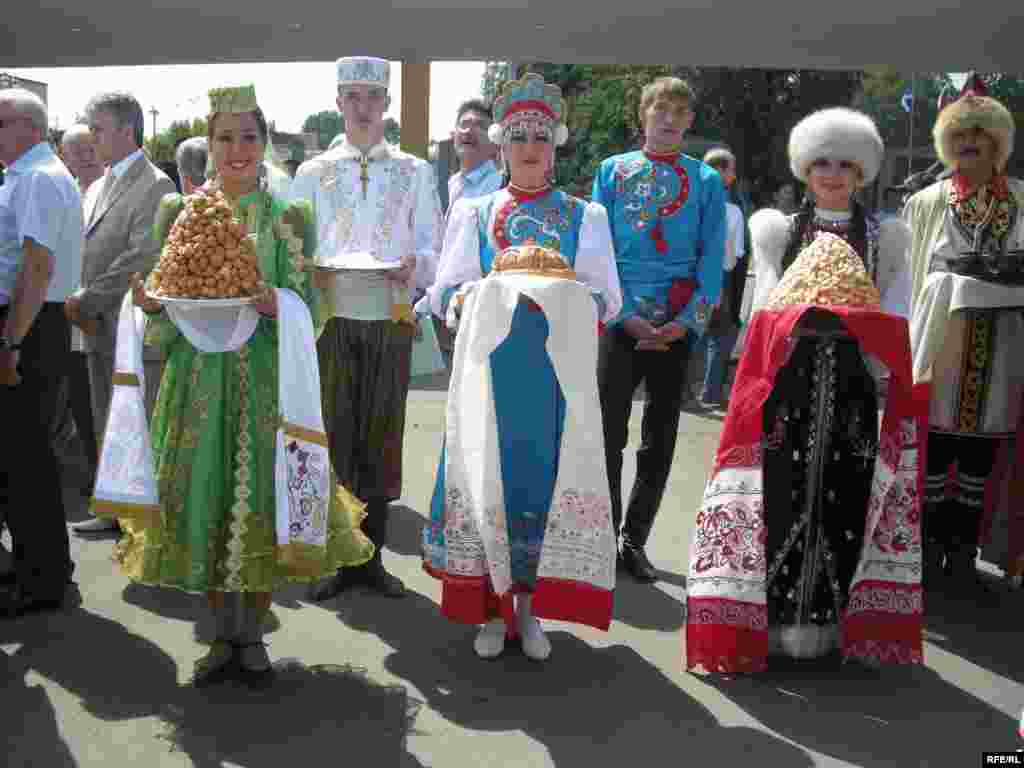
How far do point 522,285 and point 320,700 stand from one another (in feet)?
5.22

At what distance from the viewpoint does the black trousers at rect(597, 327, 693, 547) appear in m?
5.27

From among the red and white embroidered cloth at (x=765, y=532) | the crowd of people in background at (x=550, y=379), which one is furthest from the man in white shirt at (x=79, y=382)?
the red and white embroidered cloth at (x=765, y=532)

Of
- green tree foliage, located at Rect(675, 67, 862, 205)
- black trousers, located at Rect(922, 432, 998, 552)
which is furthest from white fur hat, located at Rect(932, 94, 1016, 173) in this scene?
green tree foliage, located at Rect(675, 67, 862, 205)

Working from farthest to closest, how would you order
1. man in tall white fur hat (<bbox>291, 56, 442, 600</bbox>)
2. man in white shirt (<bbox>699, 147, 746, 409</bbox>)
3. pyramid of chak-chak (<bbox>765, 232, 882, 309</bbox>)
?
Result: man in white shirt (<bbox>699, 147, 746, 409</bbox>)
man in tall white fur hat (<bbox>291, 56, 442, 600</bbox>)
pyramid of chak-chak (<bbox>765, 232, 882, 309</bbox>)

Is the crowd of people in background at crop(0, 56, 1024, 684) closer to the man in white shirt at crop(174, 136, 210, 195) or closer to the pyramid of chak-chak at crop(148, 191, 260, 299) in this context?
the pyramid of chak-chak at crop(148, 191, 260, 299)

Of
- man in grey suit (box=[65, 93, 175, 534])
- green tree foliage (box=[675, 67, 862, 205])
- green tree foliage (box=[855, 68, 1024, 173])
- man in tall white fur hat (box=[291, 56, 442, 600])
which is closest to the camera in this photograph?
man in tall white fur hat (box=[291, 56, 442, 600])

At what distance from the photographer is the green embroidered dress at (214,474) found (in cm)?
374

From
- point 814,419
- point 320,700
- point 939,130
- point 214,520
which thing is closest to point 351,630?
point 320,700

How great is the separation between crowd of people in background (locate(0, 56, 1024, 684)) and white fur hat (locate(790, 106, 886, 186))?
0.01 m

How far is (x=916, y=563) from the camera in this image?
13.4 feet

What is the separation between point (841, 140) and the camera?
4.31m

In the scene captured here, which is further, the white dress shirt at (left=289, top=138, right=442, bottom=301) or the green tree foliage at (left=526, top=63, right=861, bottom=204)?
the green tree foliage at (left=526, top=63, right=861, bottom=204)

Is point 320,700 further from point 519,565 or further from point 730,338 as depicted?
point 730,338

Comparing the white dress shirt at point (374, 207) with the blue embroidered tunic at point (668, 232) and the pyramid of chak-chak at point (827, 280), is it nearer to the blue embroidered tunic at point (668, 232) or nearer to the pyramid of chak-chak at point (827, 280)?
the blue embroidered tunic at point (668, 232)
